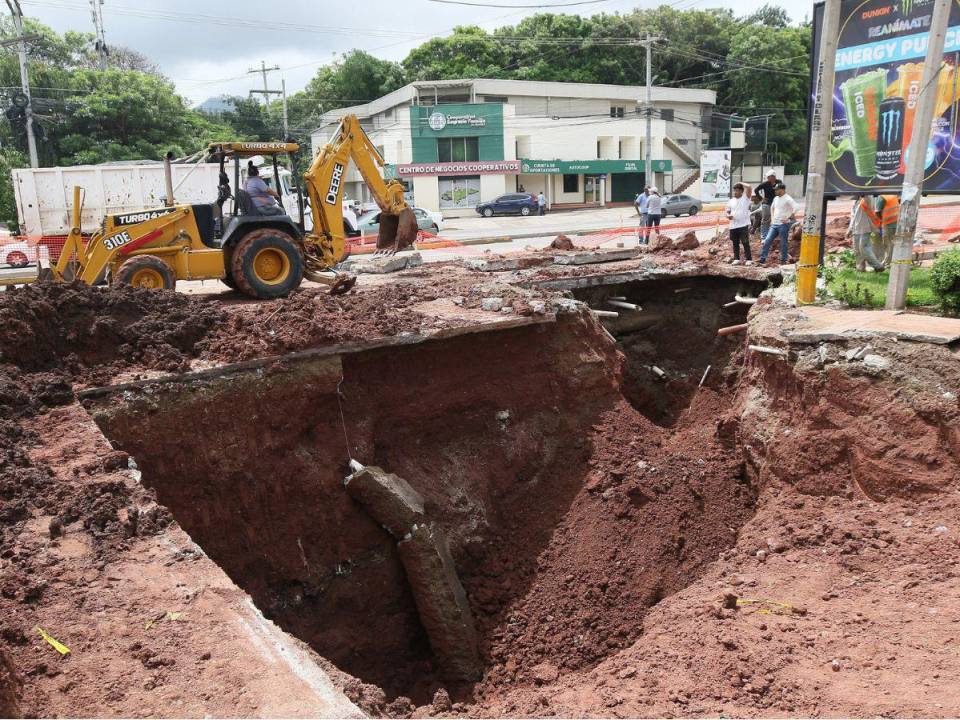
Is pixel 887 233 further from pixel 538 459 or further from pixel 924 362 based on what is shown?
pixel 538 459

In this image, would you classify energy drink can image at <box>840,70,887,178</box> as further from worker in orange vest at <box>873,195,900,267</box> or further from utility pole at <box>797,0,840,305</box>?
worker in orange vest at <box>873,195,900,267</box>

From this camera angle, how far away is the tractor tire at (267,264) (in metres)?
10.6

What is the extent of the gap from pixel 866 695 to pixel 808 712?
1.30 ft

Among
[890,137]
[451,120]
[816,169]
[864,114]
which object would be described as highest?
[451,120]

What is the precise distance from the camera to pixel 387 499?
796 centimetres

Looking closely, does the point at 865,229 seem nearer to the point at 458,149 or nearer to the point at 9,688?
the point at 9,688

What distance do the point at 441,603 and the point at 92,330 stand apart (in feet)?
15.3

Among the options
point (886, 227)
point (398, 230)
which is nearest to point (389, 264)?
point (398, 230)

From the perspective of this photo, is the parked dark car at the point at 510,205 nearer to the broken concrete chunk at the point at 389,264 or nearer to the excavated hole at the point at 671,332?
the broken concrete chunk at the point at 389,264

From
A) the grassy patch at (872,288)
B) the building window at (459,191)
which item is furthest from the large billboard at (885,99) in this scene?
the building window at (459,191)

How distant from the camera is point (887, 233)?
34.7ft

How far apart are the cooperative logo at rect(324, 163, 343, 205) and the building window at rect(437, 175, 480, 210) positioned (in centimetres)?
3047

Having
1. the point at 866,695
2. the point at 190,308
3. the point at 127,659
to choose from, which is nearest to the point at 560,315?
the point at 190,308

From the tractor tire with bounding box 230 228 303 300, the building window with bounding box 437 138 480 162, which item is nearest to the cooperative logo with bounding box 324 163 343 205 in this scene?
the tractor tire with bounding box 230 228 303 300
